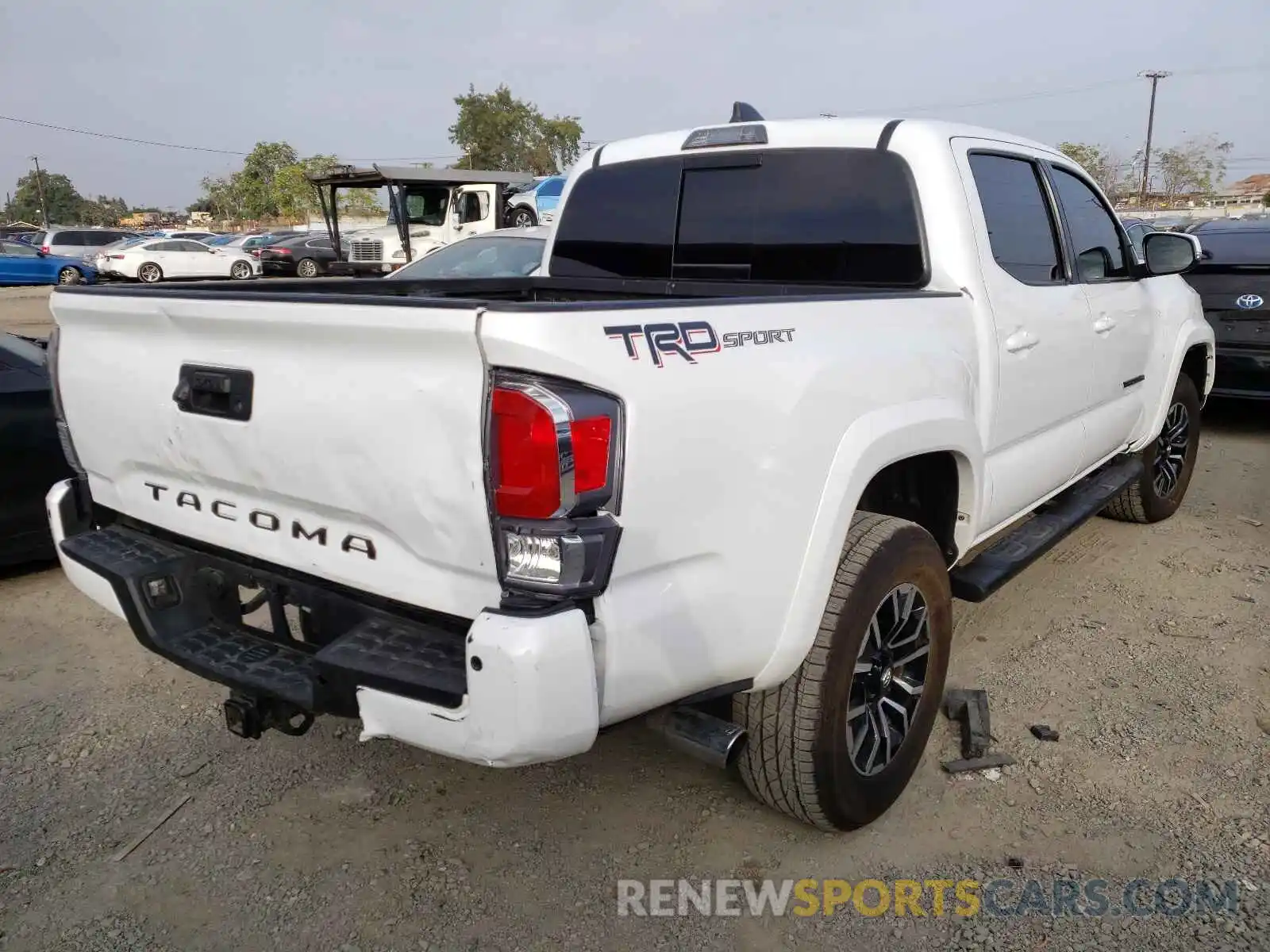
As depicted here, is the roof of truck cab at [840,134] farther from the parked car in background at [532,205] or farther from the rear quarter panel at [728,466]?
the parked car in background at [532,205]

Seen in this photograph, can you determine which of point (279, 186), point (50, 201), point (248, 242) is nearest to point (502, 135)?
point (279, 186)

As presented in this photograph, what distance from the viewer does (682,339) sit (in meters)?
2.00

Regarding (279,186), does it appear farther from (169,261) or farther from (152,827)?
(152,827)

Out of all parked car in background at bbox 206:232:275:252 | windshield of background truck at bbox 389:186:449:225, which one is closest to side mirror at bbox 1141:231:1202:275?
windshield of background truck at bbox 389:186:449:225

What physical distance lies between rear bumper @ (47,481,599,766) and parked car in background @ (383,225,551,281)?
5295 mm

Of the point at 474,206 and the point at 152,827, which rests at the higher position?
the point at 474,206

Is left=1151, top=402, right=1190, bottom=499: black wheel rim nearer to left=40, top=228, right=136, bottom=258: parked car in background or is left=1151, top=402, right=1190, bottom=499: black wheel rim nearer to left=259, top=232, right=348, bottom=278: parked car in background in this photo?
left=259, top=232, right=348, bottom=278: parked car in background

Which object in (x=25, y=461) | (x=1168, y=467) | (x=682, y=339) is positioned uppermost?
(x=682, y=339)

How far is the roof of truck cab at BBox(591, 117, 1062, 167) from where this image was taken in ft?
10.3

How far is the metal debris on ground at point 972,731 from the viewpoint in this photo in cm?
307

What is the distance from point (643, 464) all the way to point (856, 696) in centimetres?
116

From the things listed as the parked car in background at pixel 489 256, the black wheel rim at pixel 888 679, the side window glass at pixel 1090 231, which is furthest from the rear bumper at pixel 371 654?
the parked car in background at pixel 489 256

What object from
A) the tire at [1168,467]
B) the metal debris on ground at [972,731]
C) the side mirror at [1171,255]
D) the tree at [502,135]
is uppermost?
the tree at [502,135]

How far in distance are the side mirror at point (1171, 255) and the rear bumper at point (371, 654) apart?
11.9ft
